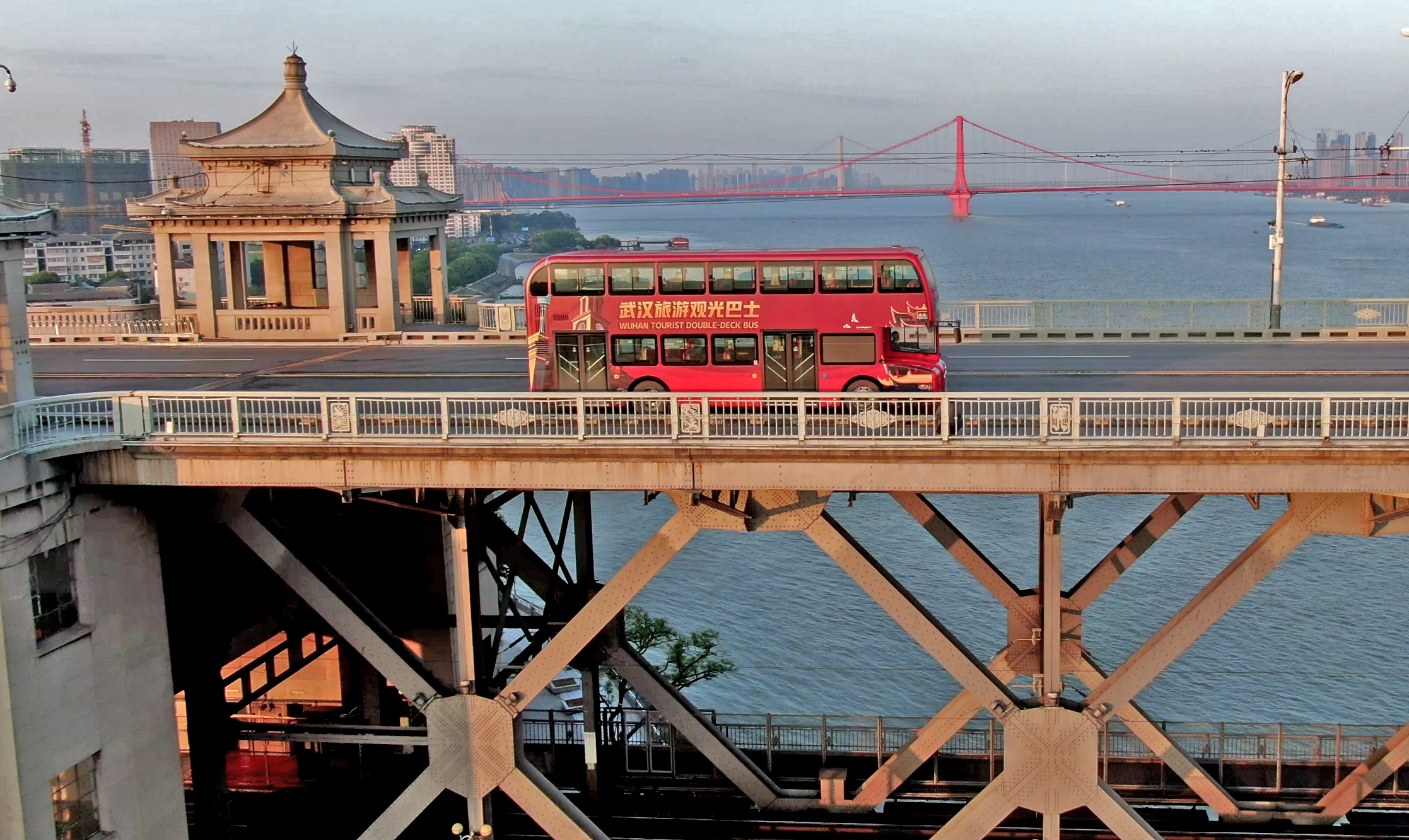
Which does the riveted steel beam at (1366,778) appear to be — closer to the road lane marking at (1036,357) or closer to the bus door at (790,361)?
the road lane marking at (1036,357)

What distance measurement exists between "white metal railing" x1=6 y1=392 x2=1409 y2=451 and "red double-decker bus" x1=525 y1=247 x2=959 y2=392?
2.78m

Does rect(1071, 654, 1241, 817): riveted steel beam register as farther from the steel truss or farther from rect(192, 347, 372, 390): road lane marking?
rect(192, 347, 372, 390): road lane marking

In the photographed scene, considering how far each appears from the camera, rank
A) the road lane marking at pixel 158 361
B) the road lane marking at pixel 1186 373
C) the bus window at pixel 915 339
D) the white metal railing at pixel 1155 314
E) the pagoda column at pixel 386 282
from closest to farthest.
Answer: the bus window at pixel 915 339, the road lane marking at pixel 1186 373, the road lane marking at pixel 158 361, the white metal railing at pixel 1155 314, the pagoda column at pixel 386 282

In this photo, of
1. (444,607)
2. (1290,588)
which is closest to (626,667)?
(444,607)

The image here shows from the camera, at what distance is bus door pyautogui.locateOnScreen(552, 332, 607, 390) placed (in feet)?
82.1

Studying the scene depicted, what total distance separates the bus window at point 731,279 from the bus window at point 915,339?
2550 mm

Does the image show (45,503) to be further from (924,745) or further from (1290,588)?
(1290,588)

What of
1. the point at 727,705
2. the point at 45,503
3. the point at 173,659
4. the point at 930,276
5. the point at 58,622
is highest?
the point at 930,276

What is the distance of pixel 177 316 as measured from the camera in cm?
3909

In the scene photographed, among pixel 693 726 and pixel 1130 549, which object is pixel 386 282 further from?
pixel 1130 549

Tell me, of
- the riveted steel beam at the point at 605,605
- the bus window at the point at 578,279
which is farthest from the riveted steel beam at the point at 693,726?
the bus window at the point at 578,279

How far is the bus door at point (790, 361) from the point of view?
24672mm

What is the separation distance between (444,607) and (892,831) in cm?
1059

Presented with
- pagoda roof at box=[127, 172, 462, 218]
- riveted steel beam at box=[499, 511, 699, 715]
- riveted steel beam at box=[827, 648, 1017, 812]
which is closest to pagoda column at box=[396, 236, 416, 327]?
pagoda roof at box=[127, 172, 462, 218]
